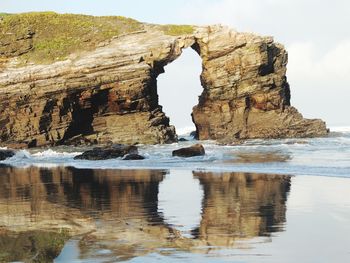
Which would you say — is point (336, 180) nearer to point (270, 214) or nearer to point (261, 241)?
point (270, 214)

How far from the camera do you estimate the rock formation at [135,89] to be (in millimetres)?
44094

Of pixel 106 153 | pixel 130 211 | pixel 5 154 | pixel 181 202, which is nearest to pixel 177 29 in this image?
pixel 5 154

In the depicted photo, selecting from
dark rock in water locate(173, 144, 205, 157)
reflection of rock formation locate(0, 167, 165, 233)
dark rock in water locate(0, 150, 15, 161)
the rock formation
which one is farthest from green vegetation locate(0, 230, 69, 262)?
the rock formation

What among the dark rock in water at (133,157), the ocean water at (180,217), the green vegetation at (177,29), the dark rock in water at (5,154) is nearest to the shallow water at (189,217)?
the ocean water at (180,217)

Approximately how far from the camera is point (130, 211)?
34.8 feet

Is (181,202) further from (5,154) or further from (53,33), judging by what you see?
(53,33)

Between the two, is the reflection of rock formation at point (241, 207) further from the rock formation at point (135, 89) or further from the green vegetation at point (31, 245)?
the rock formation at point (135, 89)

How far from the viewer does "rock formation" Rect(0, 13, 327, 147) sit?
4409 centimetres

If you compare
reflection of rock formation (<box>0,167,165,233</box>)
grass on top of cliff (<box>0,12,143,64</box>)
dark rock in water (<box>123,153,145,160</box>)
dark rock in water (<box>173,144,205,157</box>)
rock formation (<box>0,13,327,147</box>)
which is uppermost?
grass on top of cliff (<box>0,12,143,64</box>)

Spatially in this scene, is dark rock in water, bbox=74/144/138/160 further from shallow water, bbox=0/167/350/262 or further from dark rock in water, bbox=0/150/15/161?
shallow water, bbox=0/167/350/262

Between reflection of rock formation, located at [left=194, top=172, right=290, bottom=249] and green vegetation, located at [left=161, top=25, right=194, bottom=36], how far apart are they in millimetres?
32740

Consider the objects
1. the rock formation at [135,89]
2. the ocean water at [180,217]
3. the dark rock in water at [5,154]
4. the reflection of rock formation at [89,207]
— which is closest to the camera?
Answer: the ocean water at [180,217]

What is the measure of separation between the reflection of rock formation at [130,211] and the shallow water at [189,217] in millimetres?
16

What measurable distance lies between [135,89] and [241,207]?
3410 centimetres
